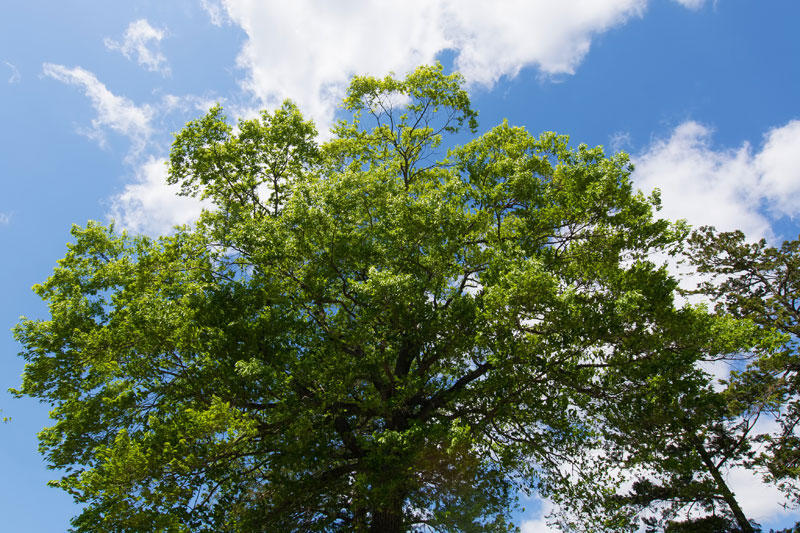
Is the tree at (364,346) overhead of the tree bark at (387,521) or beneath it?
overhead

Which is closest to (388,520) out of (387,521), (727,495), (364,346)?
(387,521)

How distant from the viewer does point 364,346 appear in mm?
11922

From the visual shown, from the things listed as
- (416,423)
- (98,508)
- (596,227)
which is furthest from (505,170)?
(98,508)

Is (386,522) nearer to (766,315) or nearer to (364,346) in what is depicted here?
(364,346)

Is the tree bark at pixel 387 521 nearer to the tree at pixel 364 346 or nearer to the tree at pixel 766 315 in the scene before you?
the tree at pixel 364 346

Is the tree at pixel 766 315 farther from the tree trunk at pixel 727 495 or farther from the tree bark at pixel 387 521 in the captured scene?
the tree bark at pixel 387 521

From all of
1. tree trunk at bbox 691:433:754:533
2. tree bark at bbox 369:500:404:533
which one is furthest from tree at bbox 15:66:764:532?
tree trunk at bbox 691:433:754:533

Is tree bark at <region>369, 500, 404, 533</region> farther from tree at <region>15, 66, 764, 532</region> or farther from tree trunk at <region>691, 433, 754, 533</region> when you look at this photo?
tree trunk at <region>691, 433, 754, 533</region>

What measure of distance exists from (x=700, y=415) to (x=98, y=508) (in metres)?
12.6

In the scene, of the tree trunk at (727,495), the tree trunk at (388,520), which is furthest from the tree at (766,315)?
the tree trunk at (388,520)

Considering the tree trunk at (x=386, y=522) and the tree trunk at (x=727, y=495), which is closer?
the tree trunk at (x=386, y=522)

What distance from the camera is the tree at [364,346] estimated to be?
33.1 feet

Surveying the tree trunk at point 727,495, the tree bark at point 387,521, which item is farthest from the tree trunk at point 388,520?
the tree trunk at point 727,495

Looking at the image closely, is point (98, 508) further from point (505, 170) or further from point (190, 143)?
point (505, 170)
